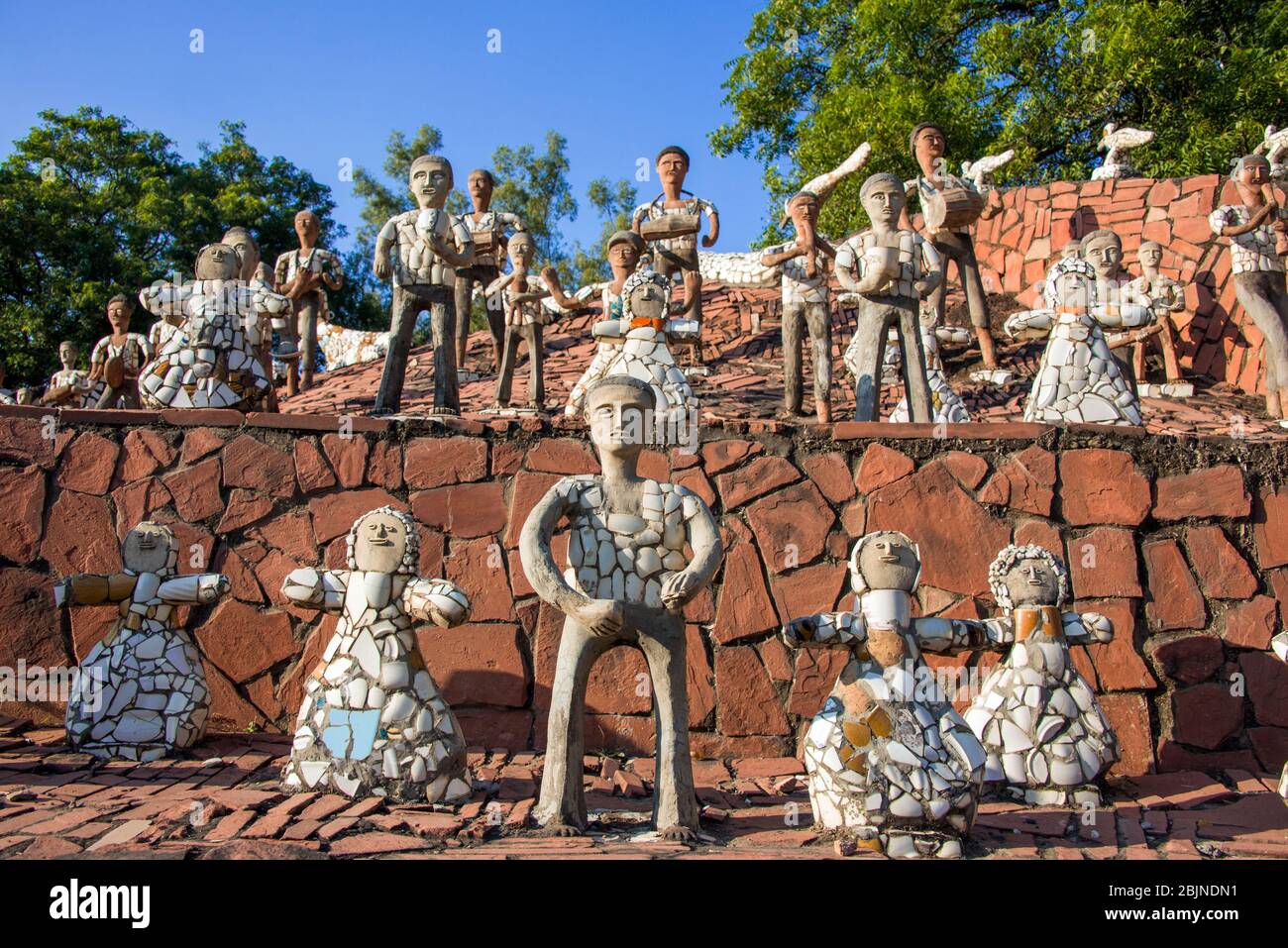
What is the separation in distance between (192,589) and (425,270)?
292 cm

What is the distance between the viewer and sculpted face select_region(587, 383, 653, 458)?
4.74 m

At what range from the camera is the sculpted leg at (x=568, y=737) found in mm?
4496

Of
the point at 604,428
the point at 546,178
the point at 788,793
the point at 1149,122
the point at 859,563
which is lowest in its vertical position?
the point at 788,793

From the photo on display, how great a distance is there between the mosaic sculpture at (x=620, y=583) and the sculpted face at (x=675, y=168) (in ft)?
22.3

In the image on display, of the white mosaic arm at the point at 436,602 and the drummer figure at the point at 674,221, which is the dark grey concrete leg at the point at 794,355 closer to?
the drummer figure at the point at 674,221

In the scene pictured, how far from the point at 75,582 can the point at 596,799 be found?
2.57 meters

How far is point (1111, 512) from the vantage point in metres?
6.25

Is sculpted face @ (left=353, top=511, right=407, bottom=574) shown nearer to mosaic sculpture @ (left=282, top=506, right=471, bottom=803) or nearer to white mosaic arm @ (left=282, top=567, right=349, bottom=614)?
mosaic sculpture @ (left=282, top=506, right=471, bottom=803)

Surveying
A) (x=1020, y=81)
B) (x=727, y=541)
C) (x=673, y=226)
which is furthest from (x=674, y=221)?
(x=1020, y=81)

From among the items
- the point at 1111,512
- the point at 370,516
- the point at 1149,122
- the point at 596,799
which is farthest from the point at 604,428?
the point at 1149,122

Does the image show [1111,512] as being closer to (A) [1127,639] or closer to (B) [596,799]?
(A) [1127,639]

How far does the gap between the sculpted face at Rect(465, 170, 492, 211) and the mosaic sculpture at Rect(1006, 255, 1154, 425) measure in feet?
19.4

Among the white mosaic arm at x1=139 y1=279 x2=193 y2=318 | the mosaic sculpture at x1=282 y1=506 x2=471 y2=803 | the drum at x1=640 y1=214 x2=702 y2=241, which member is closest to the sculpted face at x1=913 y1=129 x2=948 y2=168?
the drum at x1=640 y1=214 x2=702 y2=241

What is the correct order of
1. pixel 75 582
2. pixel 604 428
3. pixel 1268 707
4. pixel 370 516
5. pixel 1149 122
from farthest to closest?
pixel 1149 122, pixel 1268 707, pixel 75 582, pixel 370 516, pixel 604 428
